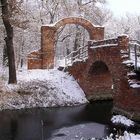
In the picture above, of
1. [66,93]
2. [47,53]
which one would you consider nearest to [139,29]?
[47,53]

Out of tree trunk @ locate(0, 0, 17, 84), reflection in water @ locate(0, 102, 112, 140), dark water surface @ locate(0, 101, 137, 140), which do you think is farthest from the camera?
tree trunk @ locate(0, 0, 17, 84)

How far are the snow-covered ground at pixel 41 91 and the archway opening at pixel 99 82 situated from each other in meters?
0.92

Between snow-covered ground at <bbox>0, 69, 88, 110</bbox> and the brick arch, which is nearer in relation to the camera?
snow-covered ground at <bbox>0, 69, 88, 110</bbox>

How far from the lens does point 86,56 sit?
2466 centimetres

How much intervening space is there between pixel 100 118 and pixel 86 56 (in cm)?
700

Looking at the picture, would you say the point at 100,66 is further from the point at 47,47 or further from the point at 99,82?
the point at 47,47

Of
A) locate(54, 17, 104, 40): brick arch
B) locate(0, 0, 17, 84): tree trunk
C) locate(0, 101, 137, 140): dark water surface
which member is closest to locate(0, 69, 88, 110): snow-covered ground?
locate(0, 0, 17, 84): tree trunk

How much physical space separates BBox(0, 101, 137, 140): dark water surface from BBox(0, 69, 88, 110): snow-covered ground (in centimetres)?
78

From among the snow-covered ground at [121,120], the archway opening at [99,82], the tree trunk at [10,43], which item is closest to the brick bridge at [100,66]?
the archway opening at [99,82]

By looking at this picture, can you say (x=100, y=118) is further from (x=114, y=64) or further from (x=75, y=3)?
(x=75, y=3)

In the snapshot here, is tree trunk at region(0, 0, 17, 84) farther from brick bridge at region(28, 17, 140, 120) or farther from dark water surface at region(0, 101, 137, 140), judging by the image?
brick bridge at region(28, 17, 140, 120)

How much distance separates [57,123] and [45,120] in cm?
85

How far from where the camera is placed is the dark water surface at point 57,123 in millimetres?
15203

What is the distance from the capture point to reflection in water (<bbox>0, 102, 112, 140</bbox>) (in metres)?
15.4
